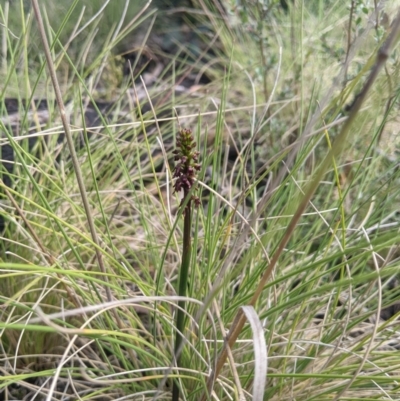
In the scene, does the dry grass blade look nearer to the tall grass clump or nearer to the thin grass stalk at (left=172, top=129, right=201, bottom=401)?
the tall grass clump

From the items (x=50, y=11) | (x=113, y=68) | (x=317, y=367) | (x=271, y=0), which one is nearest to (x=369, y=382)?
(x=317, y=367)

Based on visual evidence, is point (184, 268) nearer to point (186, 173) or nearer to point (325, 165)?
point (186, 173)

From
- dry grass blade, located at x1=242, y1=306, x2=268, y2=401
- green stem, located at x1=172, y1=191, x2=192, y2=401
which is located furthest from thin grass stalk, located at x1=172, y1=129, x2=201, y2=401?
dry grass blade, located at x1=242, y1=306, x2=268, y2=401

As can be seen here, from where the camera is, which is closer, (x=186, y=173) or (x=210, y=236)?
(x=186, y=173)

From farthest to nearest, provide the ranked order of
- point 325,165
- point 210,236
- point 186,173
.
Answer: point 210,236, point 186,173, point 325,165

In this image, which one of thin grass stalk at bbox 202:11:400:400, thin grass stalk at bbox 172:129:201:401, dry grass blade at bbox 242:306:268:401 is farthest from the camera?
thin grass stalk at bbox 172:129:201:401

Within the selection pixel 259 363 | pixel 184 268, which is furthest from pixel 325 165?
pixel 184 268

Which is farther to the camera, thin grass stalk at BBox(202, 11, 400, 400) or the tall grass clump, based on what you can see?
the tall grass clump

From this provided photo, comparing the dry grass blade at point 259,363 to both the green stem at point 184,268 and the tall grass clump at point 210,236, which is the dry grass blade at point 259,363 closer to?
the tall grass clump at point 210,236
